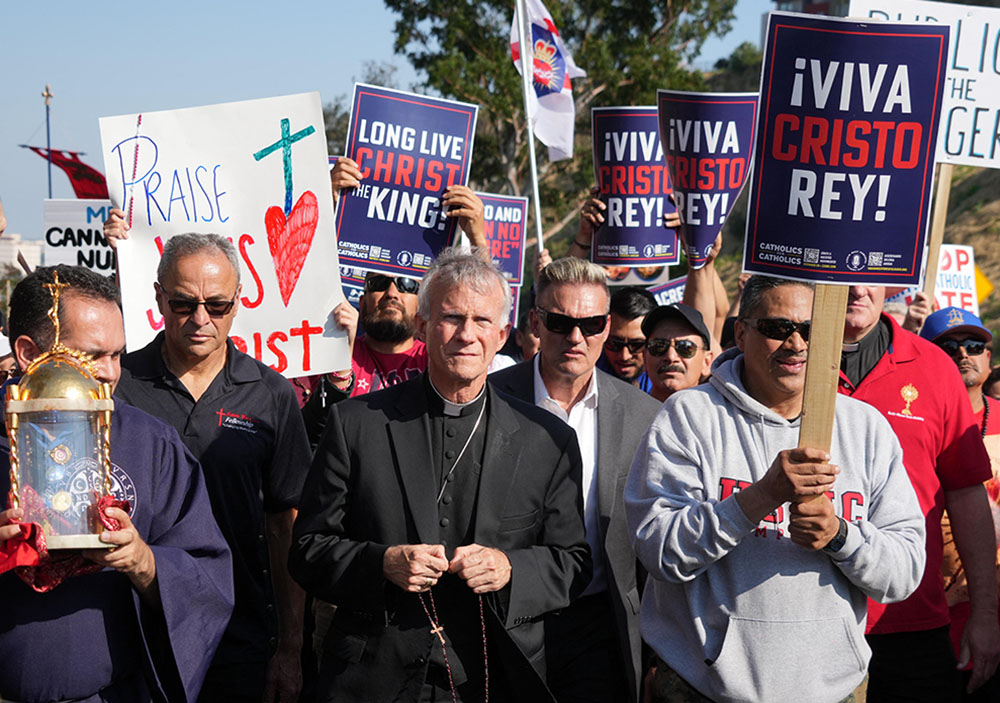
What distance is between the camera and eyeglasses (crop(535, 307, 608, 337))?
4.51 metres

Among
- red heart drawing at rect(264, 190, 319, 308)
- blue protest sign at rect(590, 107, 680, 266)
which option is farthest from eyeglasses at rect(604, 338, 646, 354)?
red heart drawing at rect(264, 190, 319, 308)

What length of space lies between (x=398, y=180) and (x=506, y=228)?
4.03 m

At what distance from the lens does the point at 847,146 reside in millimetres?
3363

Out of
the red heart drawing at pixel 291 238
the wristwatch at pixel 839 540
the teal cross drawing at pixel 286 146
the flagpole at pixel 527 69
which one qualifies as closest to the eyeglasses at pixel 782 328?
the wristwatch at pixel 839 540

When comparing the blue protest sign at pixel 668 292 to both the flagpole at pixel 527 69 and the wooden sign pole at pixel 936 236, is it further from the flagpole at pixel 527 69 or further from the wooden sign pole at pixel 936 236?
the wooden sign pole at pixel 936 236

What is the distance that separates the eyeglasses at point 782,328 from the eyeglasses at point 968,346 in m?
2.80

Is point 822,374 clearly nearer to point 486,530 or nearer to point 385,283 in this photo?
point 486,530

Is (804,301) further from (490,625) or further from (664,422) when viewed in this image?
(490,625)

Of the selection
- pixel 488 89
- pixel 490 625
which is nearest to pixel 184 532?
pixel 490 625

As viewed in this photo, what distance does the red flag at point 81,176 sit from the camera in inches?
390

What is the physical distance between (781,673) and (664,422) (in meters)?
0.85

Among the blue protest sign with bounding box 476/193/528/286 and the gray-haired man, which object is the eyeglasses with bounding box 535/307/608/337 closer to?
the gray-haired man

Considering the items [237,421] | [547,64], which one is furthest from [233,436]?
[547,64]

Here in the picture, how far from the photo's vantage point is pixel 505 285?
12.3 feet
